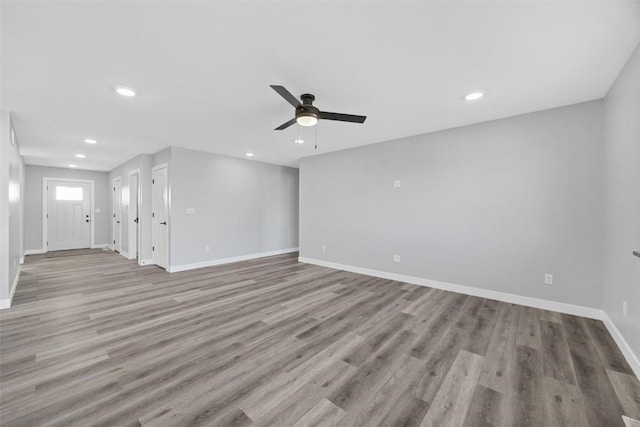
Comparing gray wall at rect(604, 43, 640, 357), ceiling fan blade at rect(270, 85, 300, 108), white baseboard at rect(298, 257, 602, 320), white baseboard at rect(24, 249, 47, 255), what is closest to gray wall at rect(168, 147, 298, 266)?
white baseboard at rect(298, 257, 602, 320)

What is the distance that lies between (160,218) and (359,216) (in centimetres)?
426

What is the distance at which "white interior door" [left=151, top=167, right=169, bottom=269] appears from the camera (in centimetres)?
525

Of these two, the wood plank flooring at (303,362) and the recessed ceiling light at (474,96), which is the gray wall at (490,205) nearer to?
the wood plank flooring at (303,362)

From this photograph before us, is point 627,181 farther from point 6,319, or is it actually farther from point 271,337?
point 6,319

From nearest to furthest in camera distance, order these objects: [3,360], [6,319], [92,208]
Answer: [3,360], [6,319], [92,208]

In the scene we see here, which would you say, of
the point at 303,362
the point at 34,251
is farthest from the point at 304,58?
the point at 34,251

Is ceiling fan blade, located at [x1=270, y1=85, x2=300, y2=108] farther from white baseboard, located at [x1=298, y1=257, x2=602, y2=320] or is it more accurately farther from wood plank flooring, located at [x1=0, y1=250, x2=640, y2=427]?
white baseboard, located at [x1=298, y1=257, x2=602, y2=320]

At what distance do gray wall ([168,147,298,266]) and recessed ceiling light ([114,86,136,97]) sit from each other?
2.44m

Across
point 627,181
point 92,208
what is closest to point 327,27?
point 627,181

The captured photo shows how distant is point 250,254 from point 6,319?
3.98 m

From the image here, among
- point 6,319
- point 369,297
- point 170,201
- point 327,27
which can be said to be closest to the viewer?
point 327,27

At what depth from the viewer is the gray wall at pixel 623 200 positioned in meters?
2.02

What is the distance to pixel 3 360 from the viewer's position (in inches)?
82.7

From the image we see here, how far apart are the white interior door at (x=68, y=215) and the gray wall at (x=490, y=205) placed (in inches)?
321
